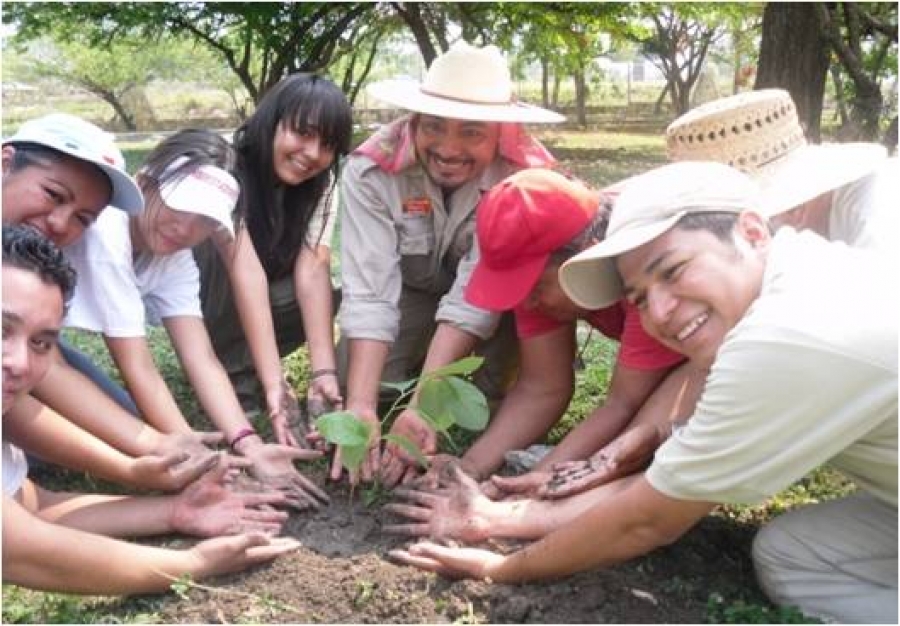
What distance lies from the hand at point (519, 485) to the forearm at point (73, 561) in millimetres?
717

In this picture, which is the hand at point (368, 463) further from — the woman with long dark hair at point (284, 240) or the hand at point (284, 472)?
the woman with long dark hair at point (284, 240)

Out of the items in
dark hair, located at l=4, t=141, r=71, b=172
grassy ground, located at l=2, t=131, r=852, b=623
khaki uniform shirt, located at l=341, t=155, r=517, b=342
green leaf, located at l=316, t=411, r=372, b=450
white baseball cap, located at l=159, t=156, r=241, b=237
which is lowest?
grassy ground, located at l=2, t=131, r=852, b=623

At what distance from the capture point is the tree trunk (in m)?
5.55

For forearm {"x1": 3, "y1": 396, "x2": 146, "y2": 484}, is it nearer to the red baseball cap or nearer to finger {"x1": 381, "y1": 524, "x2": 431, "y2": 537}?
finger {"x1": 381, "y1": 524, "x2": 431, "y2": 537}

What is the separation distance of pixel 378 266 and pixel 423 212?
0.68 ft

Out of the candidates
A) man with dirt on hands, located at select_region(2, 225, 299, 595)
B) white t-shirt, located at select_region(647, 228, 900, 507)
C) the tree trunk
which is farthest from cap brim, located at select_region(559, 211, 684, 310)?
the tree trunk

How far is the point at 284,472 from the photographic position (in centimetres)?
241

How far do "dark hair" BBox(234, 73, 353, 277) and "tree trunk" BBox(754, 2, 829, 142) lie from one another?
11.8 ft

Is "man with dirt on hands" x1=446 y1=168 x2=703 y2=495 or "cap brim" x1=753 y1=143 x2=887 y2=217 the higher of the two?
"cap brim" x1=753 y1=143 x2=887 y2=217

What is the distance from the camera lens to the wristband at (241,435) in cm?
250

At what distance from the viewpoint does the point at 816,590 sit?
1791 millimetres

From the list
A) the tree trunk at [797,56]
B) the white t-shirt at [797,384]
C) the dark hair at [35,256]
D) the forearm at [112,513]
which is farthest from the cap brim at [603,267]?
the tree trunk at [797,56]

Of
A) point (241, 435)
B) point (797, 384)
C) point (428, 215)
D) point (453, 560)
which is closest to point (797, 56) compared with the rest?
point (428, 215)

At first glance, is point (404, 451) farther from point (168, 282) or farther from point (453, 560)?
point (168, 282)
